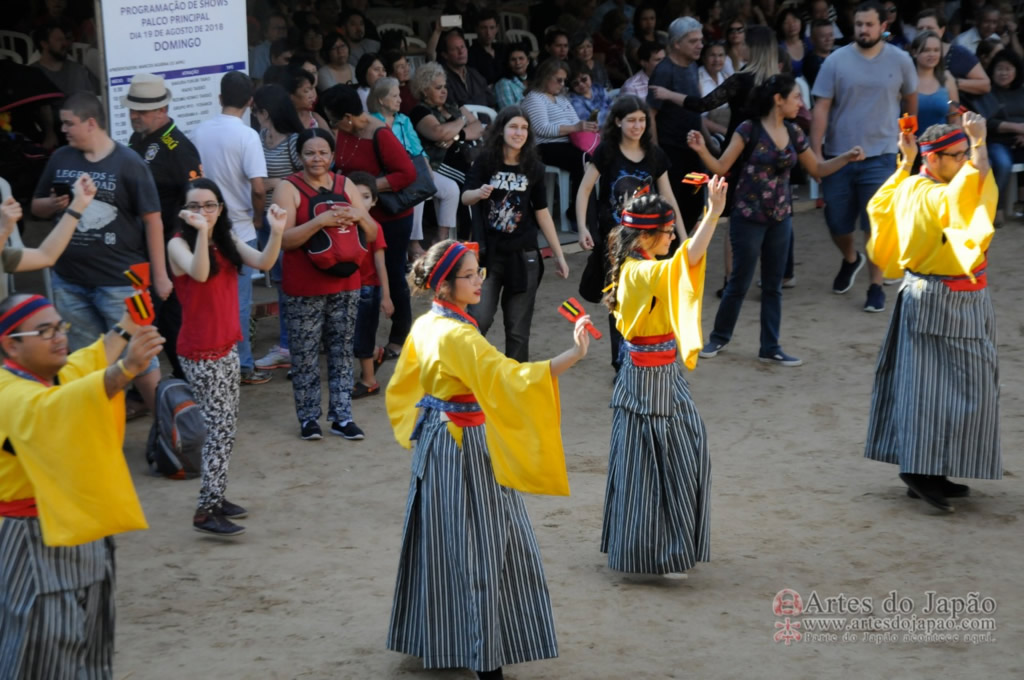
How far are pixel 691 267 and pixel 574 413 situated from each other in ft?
9.65

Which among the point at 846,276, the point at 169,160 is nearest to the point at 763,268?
the point at 846,276

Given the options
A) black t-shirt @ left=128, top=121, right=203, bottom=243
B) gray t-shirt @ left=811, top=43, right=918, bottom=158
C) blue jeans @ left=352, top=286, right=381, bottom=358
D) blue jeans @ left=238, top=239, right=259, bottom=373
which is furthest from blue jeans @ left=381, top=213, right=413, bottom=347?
gray t-shirt @ left=811, top=43, right=918, bottom=158

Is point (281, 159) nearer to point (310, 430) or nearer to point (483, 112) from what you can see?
point (310, 430)

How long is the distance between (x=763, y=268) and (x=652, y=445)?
367 centimetres

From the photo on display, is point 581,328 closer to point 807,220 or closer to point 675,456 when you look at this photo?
point 675,456

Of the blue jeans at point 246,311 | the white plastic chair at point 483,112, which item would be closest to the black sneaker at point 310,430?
the blue jeans at point 246,311

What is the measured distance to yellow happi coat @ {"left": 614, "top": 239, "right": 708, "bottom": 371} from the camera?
5.55m

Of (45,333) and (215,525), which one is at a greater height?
(45,333)

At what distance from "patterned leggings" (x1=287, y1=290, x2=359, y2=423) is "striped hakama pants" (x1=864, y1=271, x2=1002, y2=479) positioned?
3.15 meters

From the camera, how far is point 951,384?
6.55 metres

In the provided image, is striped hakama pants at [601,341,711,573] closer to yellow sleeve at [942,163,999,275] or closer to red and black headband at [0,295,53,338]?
yellow sleeve at [942,163,999,275]

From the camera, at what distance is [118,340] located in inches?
168

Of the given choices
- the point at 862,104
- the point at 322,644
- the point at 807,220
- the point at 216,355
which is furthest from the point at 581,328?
the point at 807,220

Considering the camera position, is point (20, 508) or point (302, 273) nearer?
point (20, 508)
